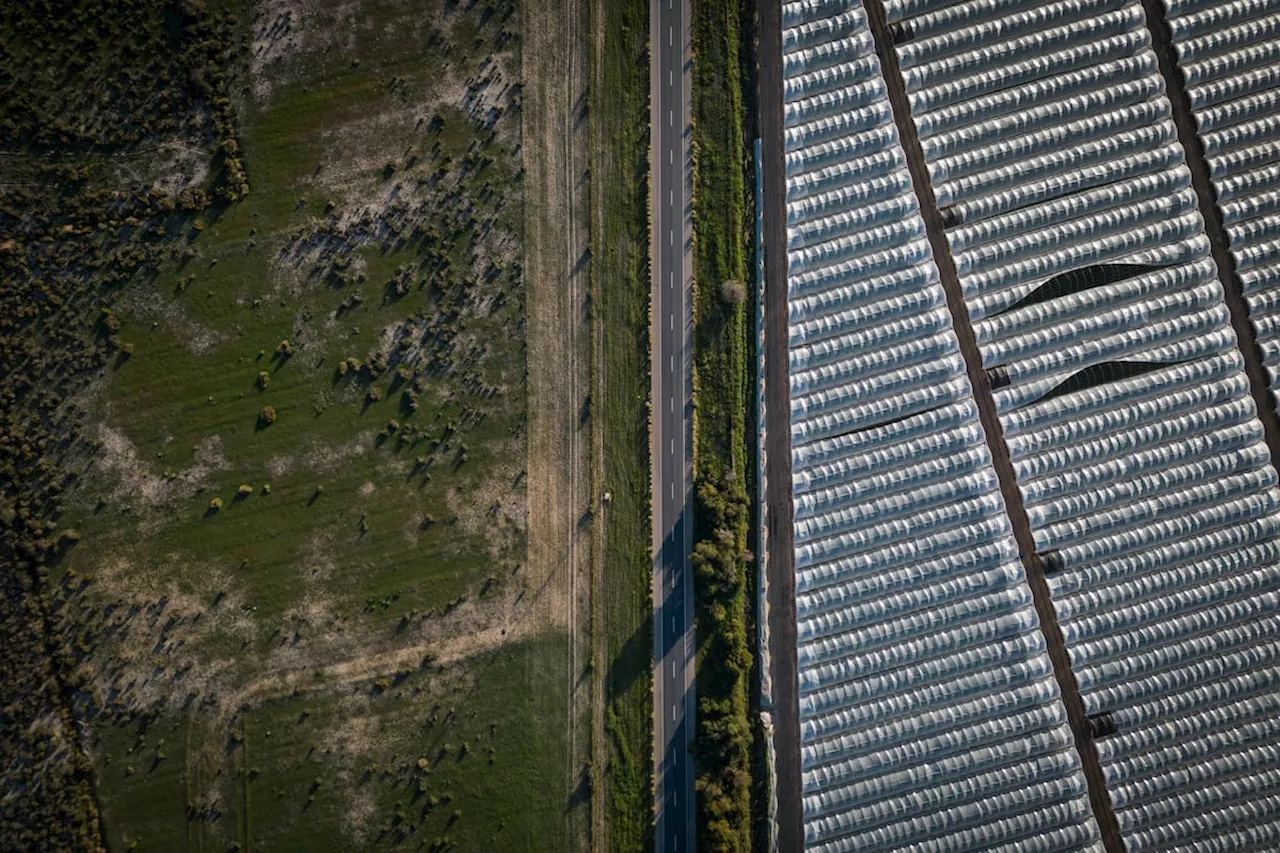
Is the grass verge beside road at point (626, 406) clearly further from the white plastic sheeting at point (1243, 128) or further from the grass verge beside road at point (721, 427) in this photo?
the white plastic sheeting at point (1243, 128)

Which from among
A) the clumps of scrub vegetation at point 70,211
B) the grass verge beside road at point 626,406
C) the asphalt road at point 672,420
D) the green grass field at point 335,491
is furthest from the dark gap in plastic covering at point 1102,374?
the clumps of scrub vegetation at point 70,211

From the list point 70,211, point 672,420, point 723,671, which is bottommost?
point 723,671

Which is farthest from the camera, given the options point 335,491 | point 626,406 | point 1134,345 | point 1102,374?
point 1102,374

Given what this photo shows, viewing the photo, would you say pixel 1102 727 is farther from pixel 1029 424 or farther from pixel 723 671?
pixel 723 671

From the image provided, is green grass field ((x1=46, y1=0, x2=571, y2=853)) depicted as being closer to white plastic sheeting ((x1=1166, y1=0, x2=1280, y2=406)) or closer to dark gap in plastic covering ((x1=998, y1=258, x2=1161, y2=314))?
dark gap in plastic covering ((x1=998, y1=258, x2=1161, y2=314))

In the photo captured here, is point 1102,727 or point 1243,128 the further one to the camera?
point 1243,128

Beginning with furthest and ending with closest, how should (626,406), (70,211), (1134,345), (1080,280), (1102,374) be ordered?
(1080,280) < (1102,374) < (626,406) < (1134,345) < (70,211)

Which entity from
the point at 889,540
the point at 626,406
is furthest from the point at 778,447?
the point at 626,406
